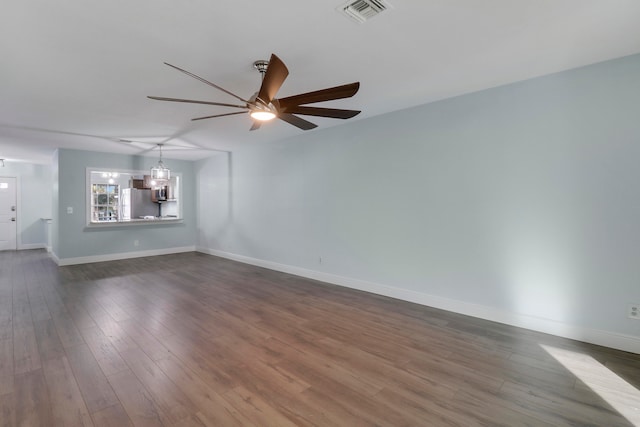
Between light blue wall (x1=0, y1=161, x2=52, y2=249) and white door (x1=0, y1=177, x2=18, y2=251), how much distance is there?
3.8 inches

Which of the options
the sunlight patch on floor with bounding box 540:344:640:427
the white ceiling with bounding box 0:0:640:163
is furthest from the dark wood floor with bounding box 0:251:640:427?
the white ceiling with bounding box 0:0:640:163

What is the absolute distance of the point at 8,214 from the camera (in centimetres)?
785

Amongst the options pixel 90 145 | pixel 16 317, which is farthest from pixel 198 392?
pixel 90 145

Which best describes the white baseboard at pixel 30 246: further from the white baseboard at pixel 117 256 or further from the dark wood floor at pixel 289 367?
the dark wood floor at pixel 289 367

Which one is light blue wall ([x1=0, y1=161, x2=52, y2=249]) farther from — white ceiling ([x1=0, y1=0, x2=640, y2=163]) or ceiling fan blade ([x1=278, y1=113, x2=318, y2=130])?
ceiling fan blade ([x1=278, y1=113, x2=318, y2=130])

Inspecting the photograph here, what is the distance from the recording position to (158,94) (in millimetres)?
3223

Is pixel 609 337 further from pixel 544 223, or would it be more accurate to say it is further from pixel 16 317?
pixel 16 317

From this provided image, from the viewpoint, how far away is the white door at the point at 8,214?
7.78 meters

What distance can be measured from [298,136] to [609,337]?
4.76m

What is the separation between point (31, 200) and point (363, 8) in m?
10.7

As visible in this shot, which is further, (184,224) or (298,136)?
(184,224)

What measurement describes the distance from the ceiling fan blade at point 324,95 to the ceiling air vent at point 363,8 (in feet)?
1.37

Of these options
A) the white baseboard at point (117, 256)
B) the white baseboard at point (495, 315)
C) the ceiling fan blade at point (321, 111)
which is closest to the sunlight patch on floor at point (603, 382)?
the white baseboard at point (495, 315)

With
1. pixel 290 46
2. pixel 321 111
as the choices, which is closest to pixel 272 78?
pixel 290 46
